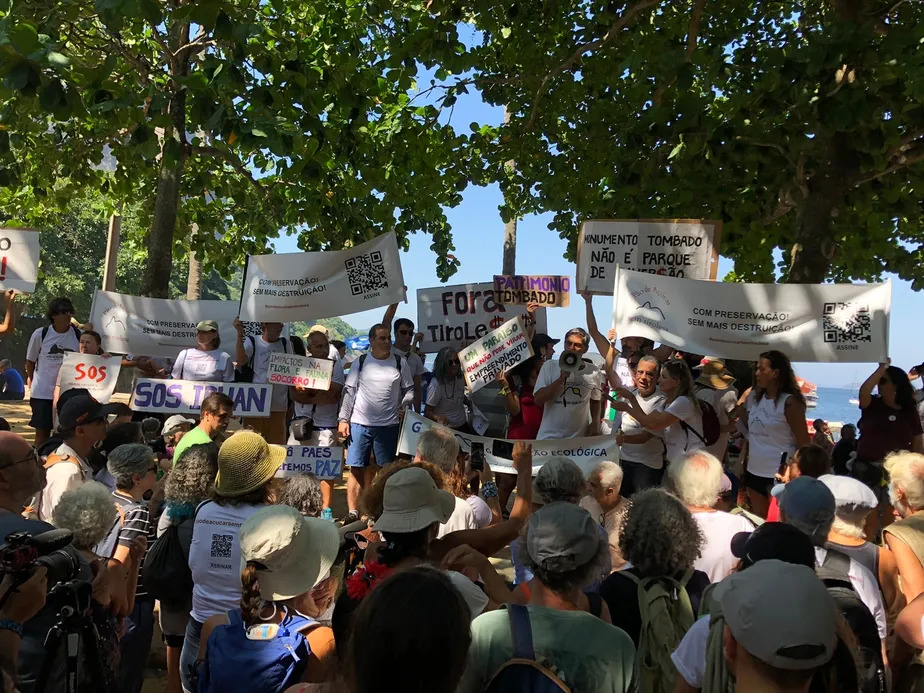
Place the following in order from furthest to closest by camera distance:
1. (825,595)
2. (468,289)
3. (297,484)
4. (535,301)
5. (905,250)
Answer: (905,250), (468,289), (535,301), (297,484), (825,595)

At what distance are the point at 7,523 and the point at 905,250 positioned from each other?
54.0 feet

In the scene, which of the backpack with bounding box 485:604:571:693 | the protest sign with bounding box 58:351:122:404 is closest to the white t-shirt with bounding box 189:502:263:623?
the backpack with bounding box 485:604:571:693

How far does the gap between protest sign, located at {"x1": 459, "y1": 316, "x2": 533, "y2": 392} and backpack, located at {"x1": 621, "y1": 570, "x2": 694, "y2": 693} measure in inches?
186

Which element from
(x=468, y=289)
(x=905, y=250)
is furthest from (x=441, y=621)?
(x=905, y=250)

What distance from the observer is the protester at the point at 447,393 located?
8719mm

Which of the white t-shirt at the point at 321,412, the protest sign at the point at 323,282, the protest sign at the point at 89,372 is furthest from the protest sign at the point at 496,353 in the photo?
the protest sign at the point at 89,372

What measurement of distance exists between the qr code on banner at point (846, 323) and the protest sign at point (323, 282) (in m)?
3.91

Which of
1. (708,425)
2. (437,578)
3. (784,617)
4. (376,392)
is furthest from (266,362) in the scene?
(784,617)

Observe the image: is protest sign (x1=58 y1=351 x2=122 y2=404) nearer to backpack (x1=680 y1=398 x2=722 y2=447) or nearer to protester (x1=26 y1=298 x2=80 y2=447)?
protester (x1=26 y1=298 x2=80 y2=447)

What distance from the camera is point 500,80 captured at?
426 inches

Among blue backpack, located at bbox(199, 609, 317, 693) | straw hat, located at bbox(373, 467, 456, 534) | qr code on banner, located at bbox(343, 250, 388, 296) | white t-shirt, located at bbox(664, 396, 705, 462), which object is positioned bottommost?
blue backpack, located at bbox(199, 609, 317, 693)

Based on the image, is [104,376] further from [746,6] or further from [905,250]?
[905,250]

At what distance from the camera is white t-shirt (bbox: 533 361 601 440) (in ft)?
23.5

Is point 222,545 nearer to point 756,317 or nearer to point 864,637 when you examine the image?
point 864,637
